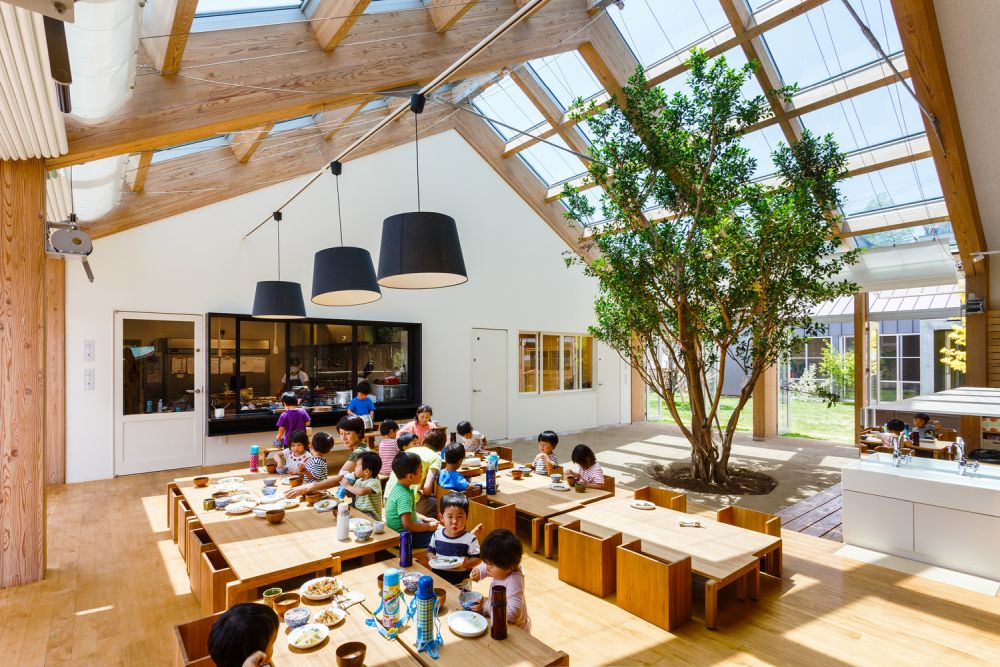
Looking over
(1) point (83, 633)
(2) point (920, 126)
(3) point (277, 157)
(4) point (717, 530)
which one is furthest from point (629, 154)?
(1) point (83, 633)

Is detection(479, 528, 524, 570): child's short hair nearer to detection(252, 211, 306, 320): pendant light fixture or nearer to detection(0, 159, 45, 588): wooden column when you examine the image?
detection(0, 159, 45, 588): wooden column

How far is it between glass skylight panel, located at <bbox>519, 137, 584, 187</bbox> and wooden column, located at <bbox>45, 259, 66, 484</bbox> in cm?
824

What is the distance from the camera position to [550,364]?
39.1ft

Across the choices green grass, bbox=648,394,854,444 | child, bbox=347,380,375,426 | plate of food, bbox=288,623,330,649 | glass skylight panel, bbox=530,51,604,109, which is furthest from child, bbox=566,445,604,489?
green grass, bbox=648,394,854,444

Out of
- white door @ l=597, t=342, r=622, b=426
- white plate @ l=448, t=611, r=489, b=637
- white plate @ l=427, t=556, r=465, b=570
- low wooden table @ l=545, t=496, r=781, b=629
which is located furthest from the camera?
white door @ l=597, t=342, r=622, b=426

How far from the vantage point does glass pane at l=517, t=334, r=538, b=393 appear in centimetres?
1125

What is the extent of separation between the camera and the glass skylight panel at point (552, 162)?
10742mm

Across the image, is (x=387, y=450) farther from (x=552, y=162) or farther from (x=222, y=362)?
(x=552, y=162)

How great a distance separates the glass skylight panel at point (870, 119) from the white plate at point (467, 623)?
8.20 metres

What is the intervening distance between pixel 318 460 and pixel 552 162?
8.48m

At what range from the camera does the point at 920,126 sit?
24.3ft

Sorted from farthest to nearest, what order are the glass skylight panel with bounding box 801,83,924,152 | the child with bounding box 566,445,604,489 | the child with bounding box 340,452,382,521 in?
the glass skylight panel with bounding box 801,83,924,152, the child with bounding box 566,445,604,489, the child with bounding box 340,452,382,521

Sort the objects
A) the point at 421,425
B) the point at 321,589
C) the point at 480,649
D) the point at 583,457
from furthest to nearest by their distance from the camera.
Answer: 1. the point at 421,425
2. the point at 583,457
3. the point at 321,589
4. the point at 480,649

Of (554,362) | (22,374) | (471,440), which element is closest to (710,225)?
(471,440)
